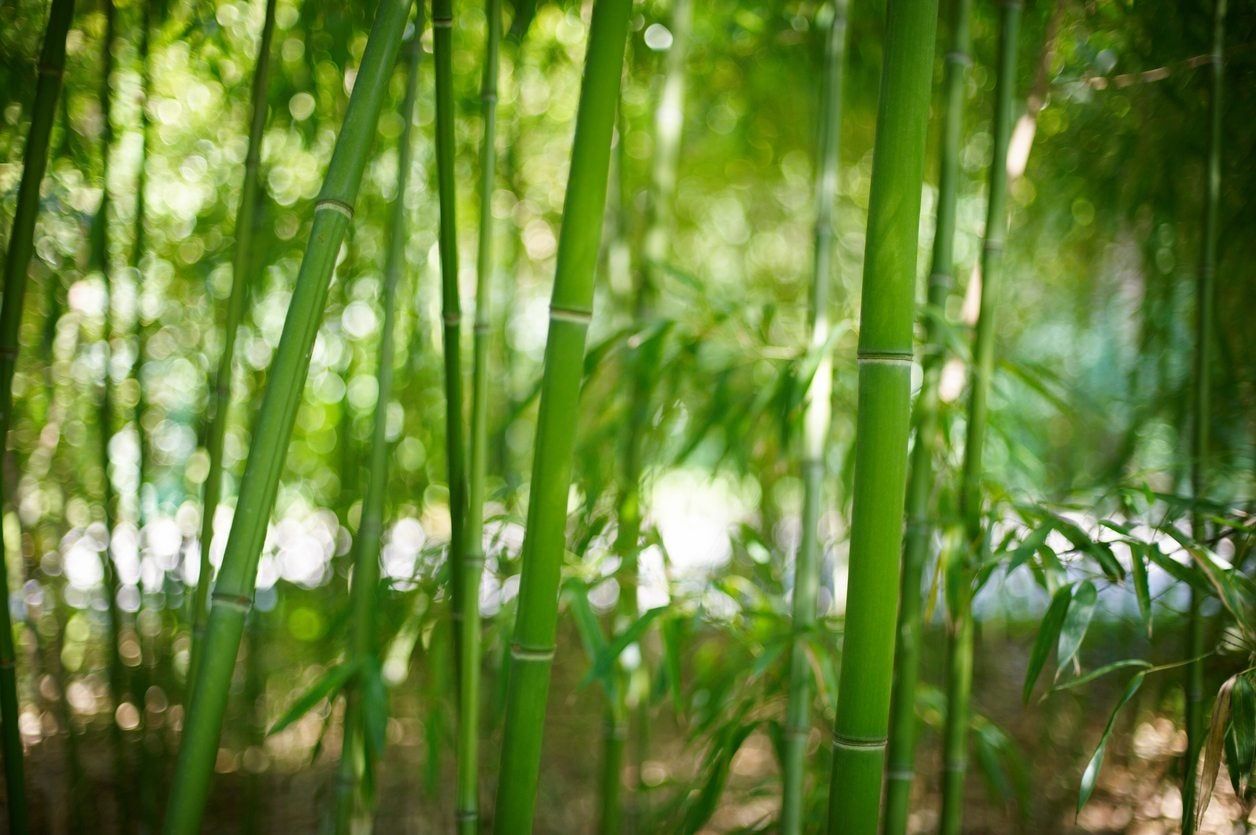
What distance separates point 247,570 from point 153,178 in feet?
6.68

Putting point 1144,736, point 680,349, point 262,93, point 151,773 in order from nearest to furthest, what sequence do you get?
point 262,93, point 680,349, point 151,773, point 1144,736

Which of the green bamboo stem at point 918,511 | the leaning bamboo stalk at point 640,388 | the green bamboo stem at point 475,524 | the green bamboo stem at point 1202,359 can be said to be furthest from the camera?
the leaning bamboo stalk at point 640,388

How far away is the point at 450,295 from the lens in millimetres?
1293

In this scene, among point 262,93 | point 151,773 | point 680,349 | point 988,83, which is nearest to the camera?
point 262,93

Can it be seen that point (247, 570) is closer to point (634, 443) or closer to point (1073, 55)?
point (634, 443)

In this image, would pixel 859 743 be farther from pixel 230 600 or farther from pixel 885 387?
pixel 230 600

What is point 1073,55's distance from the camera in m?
2.13

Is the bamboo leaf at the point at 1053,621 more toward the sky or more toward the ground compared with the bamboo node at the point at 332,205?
more toward the ground

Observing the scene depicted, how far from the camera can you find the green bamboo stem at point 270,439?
3.06ft

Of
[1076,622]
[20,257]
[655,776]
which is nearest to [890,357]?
[1076,622]

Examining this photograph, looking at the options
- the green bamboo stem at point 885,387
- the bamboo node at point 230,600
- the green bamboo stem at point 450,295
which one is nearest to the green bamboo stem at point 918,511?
the green bamboo stem at point 885,387

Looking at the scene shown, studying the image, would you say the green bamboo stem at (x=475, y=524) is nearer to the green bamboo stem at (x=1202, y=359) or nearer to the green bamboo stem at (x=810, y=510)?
the green bamboo stem at (x=810, y=510)

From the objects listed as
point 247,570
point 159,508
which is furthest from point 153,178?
point 247,570

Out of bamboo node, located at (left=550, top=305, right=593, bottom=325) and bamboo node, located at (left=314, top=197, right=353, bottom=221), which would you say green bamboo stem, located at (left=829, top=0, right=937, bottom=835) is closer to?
bamboo node, located at (left=550, top=305, right=593, bottom=325)
